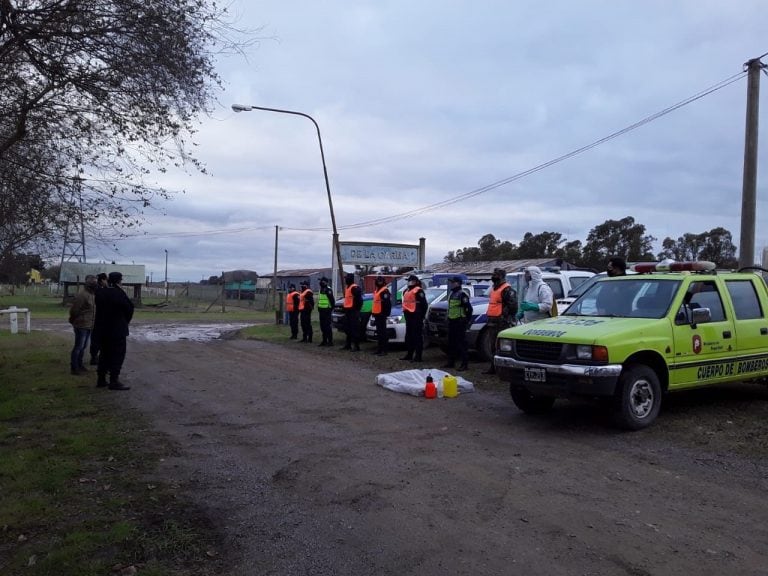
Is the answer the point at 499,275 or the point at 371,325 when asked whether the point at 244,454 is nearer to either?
the point at 499,275

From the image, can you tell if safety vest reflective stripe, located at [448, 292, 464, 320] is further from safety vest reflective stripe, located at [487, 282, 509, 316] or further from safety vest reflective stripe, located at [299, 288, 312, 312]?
safety vest reflective stripe, located at [299, 288, 312, 312]

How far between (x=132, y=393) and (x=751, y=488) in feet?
27.9

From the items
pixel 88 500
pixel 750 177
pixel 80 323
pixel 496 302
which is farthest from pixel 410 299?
pixel 88 500

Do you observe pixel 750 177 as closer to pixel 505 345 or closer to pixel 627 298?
pixel 627 298

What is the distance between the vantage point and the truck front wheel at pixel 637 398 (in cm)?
703

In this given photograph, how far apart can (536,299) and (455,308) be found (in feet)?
5.59

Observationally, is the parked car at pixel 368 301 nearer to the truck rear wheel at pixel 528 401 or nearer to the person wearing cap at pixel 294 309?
the person wearing cap at pixel 294 309

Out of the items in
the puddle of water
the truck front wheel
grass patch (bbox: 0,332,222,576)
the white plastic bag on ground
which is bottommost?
the puddle of water

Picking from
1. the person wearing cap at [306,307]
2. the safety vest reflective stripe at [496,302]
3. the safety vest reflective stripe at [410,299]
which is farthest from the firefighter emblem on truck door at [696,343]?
the person wearing cap at [306,307]

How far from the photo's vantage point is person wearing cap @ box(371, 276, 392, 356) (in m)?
14.6

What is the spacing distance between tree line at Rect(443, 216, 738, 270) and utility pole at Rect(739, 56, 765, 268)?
846 inches

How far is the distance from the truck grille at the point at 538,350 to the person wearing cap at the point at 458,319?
4.14 meters

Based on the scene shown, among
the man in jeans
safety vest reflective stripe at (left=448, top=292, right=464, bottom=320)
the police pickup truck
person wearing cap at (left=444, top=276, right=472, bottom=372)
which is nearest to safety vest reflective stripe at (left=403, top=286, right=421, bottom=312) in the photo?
person wearing cap at (left=444, top=276, right=472, bottom=372)

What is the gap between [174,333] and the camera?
880 inches
